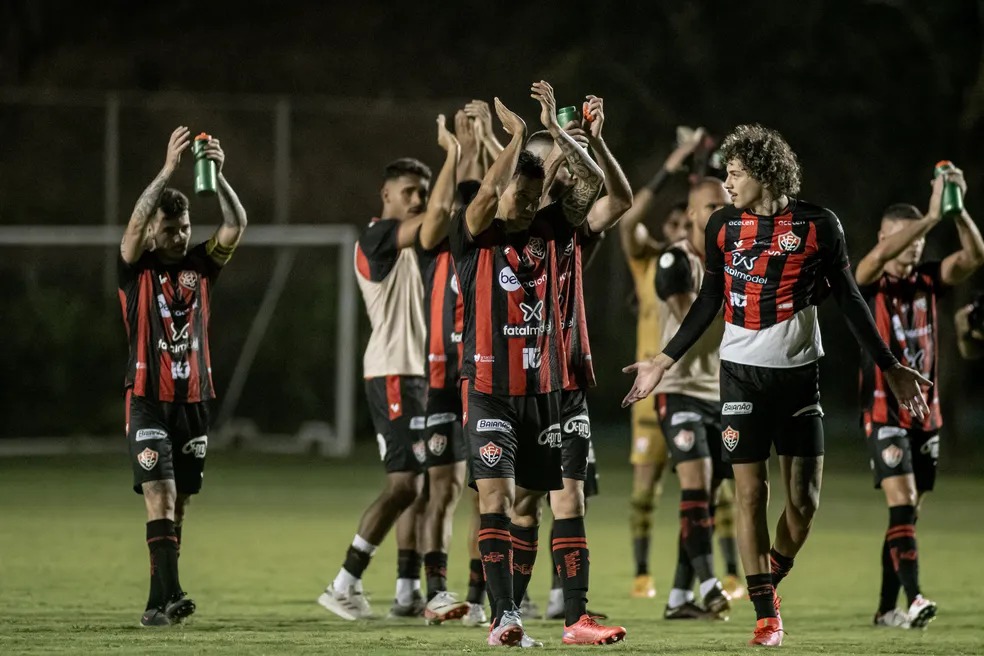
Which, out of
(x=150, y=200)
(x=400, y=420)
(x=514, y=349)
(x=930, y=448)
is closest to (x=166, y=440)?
(x=150, y=200)

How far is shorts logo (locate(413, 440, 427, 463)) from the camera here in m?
9.48

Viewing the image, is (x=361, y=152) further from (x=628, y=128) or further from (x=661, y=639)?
(x=661, y=639)

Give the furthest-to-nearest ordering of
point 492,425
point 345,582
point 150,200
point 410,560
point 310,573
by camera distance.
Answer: point 310,573, point 410,560, point 345,582, point 150,200, point 492,425

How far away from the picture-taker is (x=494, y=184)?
752 cm

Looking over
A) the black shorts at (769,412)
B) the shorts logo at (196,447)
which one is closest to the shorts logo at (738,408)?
the black shorts at (769,412)

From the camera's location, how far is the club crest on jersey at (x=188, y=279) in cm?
888

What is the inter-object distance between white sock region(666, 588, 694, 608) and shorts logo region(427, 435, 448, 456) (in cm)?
162

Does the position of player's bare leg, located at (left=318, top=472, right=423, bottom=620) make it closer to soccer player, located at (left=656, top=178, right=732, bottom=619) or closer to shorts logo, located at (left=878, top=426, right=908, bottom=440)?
soccer player, located at (left=656, top=178, right=732, bottom=619)

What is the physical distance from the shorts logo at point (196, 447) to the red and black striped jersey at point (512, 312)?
1.89m

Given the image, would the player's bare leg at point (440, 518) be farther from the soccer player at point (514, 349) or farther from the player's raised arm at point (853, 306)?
the player's raised arm at point (853, 306)

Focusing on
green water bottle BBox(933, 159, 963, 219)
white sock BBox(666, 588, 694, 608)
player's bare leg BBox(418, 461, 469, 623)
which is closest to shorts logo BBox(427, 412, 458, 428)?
player's bare leg BBox(418, 461, 469, 623)

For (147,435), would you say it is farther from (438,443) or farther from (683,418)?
(683,418)

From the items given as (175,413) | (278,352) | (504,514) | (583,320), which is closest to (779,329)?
(583,320)

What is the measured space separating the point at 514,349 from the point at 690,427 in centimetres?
254
